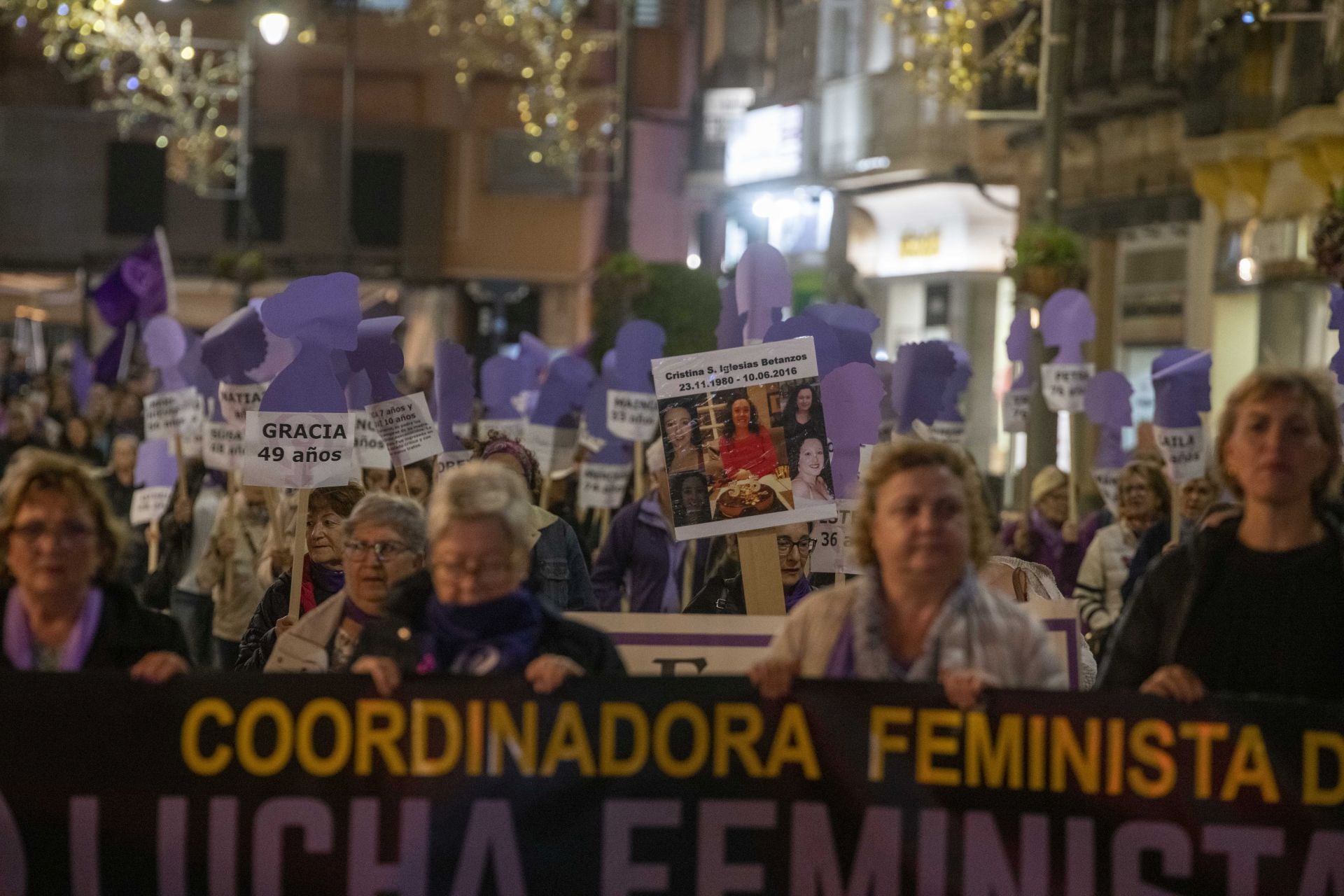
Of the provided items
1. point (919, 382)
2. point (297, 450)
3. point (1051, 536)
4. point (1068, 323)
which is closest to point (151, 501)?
point (919, 382)

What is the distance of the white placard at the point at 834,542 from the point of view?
27.1ft

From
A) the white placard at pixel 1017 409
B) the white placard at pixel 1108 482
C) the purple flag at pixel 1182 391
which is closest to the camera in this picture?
the purple flag at pixel 1182 391

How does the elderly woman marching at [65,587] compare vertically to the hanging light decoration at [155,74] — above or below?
below

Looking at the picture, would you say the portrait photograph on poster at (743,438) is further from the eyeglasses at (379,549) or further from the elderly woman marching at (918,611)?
the elderly woman marching at (918,611)

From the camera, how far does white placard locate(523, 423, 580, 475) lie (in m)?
13.9

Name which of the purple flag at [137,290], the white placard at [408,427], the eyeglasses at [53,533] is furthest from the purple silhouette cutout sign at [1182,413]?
the purple flag at [137,290]

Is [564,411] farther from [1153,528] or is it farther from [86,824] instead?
[86,824]

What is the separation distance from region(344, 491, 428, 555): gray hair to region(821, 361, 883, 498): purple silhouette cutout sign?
2.58m

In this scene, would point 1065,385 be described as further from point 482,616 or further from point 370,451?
point 482,616

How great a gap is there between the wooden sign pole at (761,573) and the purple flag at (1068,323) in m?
6.35

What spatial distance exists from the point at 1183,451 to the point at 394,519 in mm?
5622

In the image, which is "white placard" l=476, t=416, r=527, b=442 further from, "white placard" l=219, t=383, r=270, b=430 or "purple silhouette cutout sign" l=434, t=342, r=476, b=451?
"white placard" l=219, t=383, r=270, b=430

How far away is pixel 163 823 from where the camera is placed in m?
5.02

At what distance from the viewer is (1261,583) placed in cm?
493
